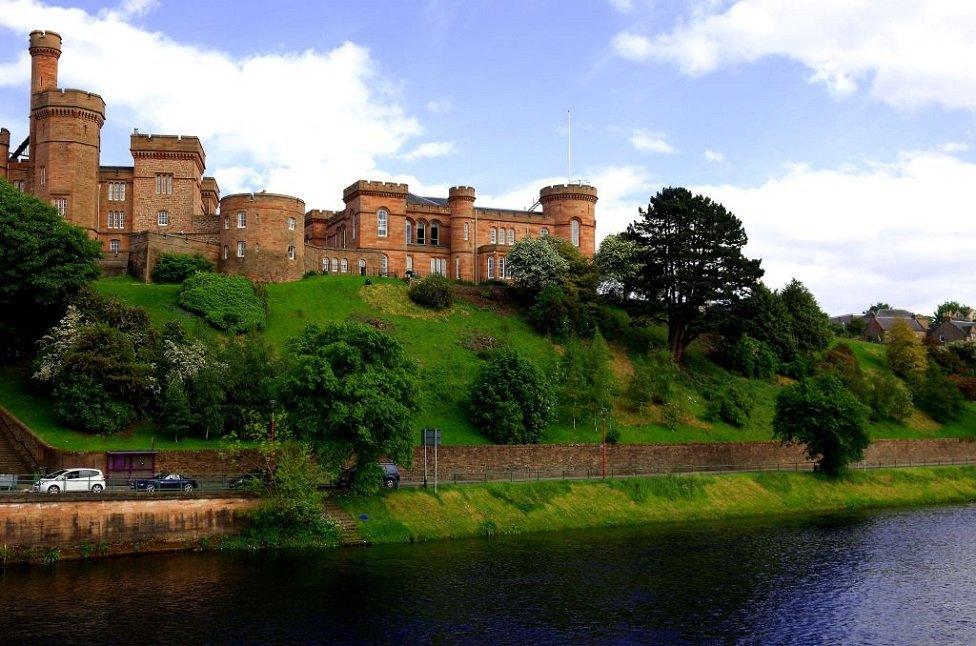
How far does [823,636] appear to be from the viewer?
30734 millimetres

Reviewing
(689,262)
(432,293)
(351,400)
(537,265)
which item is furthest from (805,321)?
(351,400)

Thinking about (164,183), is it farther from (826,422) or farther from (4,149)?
(826,422)

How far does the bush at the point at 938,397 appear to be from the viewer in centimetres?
8788

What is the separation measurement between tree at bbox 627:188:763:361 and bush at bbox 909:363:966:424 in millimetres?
23324

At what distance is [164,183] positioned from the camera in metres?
84.7

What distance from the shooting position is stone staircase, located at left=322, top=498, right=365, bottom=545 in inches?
1721

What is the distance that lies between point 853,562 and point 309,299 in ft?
164

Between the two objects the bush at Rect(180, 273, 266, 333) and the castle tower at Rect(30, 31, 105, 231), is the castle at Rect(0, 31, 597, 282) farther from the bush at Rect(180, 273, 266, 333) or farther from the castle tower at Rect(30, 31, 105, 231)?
the bush at Rect(180, 273, 266, 333)

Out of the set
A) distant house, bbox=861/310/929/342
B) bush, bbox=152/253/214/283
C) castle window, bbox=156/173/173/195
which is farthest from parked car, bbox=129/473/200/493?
distant house, bbox=861/310/929/342

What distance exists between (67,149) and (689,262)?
5553cm

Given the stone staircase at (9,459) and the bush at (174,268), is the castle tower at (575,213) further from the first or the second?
the stone staircase at (9,459)

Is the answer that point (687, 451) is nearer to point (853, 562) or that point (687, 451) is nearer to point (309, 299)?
point (853, 562)

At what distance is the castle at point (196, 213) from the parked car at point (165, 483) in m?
33.2

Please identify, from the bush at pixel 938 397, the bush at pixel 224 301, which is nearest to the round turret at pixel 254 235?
the bush at pixel 224 301
